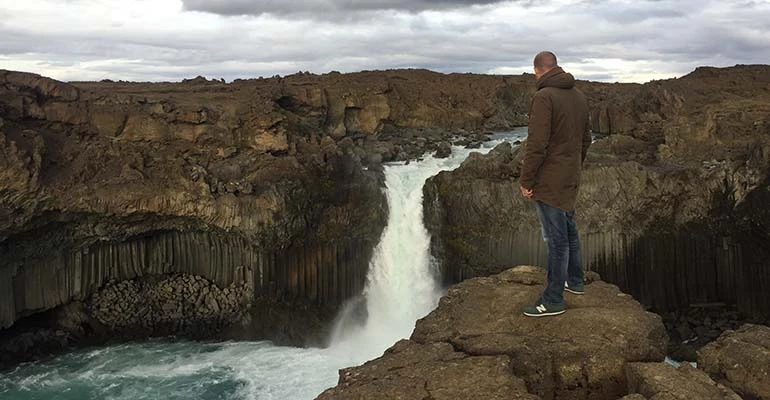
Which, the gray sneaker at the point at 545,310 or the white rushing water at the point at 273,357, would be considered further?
the white rushing water at the point at 273,357

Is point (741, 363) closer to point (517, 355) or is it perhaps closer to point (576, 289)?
point (576, 289)

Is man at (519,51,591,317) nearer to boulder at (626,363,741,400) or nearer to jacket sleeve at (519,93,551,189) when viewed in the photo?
jacket sleeve at (519,93,551,189)

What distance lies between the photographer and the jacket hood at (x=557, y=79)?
21.3 ft

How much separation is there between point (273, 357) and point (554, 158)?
45.1 feet

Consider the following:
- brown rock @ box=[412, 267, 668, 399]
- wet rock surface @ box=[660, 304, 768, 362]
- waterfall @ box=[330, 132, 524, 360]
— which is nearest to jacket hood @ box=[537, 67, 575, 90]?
brown rock @ box=[412, 267, 668, 399]

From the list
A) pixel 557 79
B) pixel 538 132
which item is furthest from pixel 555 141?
pixel 557 79

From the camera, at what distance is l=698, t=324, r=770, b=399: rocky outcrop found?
6121 millimetres

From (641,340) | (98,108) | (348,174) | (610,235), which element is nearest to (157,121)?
(98,108)

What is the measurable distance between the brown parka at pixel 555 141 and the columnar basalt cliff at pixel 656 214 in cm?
1382

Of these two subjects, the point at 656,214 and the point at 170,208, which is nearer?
the point at 170,208

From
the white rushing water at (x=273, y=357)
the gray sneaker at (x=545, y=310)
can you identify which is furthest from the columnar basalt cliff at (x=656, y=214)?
the gray sneaker at (x=545, y=310)

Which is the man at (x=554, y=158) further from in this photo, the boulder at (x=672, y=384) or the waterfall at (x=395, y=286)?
the waterfall at (x=395, y=286)

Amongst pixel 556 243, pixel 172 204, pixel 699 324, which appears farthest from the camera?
pixel 172 204

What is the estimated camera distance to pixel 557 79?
6484 millimetres
